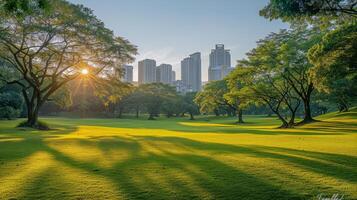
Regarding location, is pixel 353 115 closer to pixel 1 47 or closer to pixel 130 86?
pixel 130 86

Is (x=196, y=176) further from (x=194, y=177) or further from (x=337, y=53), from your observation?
(x=337, y=53)

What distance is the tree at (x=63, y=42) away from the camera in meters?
25.2

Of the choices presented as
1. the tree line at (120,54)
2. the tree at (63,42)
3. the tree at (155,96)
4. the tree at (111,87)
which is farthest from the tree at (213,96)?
the tree at (63,42)

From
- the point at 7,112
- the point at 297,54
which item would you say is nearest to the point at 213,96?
the point at 297,54

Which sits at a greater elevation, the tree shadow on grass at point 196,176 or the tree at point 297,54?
the tree at point 297,54

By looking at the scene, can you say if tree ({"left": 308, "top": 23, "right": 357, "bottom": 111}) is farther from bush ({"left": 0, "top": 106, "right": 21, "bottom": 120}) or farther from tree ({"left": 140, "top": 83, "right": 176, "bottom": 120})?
tree ({"left": 140, "top": 83, "right": 176, "bottom": 120})

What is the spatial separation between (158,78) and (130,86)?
14955cm

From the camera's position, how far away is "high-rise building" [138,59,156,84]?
557 ft

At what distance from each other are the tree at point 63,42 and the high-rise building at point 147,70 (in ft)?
452

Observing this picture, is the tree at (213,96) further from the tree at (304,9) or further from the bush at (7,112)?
the tree at (304,9)

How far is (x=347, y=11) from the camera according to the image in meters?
12.6

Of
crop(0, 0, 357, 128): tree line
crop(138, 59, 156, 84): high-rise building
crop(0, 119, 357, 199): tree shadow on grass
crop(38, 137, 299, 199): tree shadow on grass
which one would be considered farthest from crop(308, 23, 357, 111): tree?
crop(138, 59, 156, 84): high-rise building

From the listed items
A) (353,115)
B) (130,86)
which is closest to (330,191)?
(130,86)

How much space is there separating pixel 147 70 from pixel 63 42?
145 m
